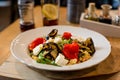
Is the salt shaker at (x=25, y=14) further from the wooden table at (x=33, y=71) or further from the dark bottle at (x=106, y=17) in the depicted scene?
the dark bottle at (x=106, y=17)

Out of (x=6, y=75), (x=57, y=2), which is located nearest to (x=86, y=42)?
(x=6, y=75)

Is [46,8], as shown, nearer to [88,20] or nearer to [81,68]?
[88,20]

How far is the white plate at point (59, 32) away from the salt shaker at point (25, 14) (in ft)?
0.47

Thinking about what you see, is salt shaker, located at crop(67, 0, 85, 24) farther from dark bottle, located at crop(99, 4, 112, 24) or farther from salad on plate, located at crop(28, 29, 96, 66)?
salad on plate, located at crop(28, 29, 96, 66)

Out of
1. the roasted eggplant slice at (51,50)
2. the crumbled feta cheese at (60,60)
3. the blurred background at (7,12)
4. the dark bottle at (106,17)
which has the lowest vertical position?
the blurred background at (7,12)

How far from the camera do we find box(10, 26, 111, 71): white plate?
756 millimetres

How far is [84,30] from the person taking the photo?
1.05 metres

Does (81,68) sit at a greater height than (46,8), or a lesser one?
lesser

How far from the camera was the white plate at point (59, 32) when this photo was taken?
2.48 ft

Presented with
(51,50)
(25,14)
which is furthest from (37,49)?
(25,14)

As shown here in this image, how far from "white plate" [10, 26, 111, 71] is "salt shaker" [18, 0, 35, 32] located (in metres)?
0.14

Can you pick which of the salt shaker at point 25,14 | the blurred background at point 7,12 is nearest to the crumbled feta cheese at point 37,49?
the salt shaker at point 25,14

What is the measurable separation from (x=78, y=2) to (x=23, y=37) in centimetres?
44

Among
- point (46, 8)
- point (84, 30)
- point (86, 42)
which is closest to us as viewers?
point (86, 42)
